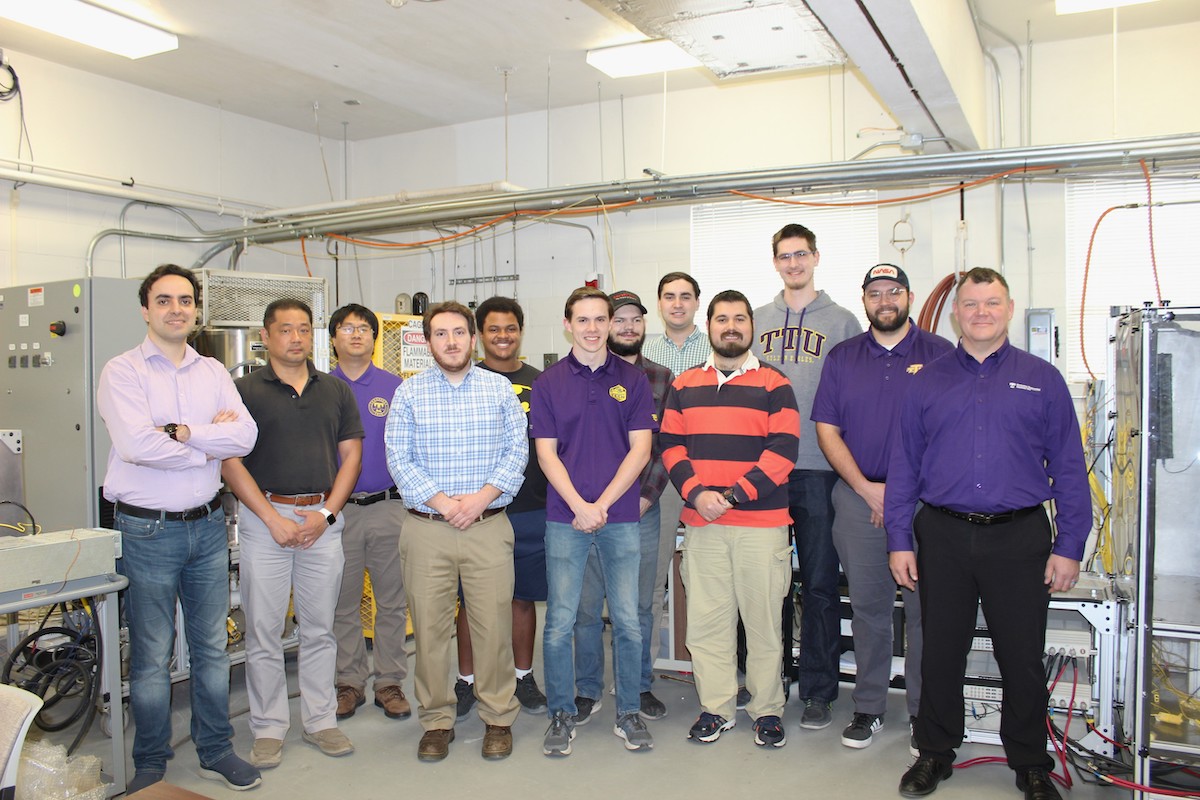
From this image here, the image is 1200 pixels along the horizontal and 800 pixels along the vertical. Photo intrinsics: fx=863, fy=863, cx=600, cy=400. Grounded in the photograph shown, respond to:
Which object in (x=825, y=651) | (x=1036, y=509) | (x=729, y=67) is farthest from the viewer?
(x=729, y=67)

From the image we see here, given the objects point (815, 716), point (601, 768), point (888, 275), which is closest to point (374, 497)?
point (601, 768)

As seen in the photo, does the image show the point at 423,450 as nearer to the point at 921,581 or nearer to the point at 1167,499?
the point at 921,581

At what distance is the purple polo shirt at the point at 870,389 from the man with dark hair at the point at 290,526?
199 cm

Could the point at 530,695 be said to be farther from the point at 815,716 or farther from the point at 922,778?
the point at 922,778

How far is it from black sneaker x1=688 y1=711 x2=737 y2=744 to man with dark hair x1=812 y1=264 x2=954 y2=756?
0.49 m

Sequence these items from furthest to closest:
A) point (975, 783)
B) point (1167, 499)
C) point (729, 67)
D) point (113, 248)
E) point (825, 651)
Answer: point (113, 248)
point (729, 67)
point (825, 651)
point (1167, 499)
point (975, 783)

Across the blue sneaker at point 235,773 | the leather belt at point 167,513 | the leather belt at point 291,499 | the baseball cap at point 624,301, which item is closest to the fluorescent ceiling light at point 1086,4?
the baseball cap at point 624,301

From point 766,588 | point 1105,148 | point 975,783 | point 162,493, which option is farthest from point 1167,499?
point 162,493

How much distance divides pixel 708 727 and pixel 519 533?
1121 mm

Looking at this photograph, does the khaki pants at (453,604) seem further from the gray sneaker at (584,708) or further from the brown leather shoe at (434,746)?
the gray sneaker at (584,708)

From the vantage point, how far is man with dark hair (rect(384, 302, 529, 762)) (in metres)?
3.29

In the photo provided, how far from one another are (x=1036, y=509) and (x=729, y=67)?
277 cm

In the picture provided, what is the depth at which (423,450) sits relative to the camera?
3.32 m

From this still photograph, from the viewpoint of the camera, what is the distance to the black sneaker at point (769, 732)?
345cm
